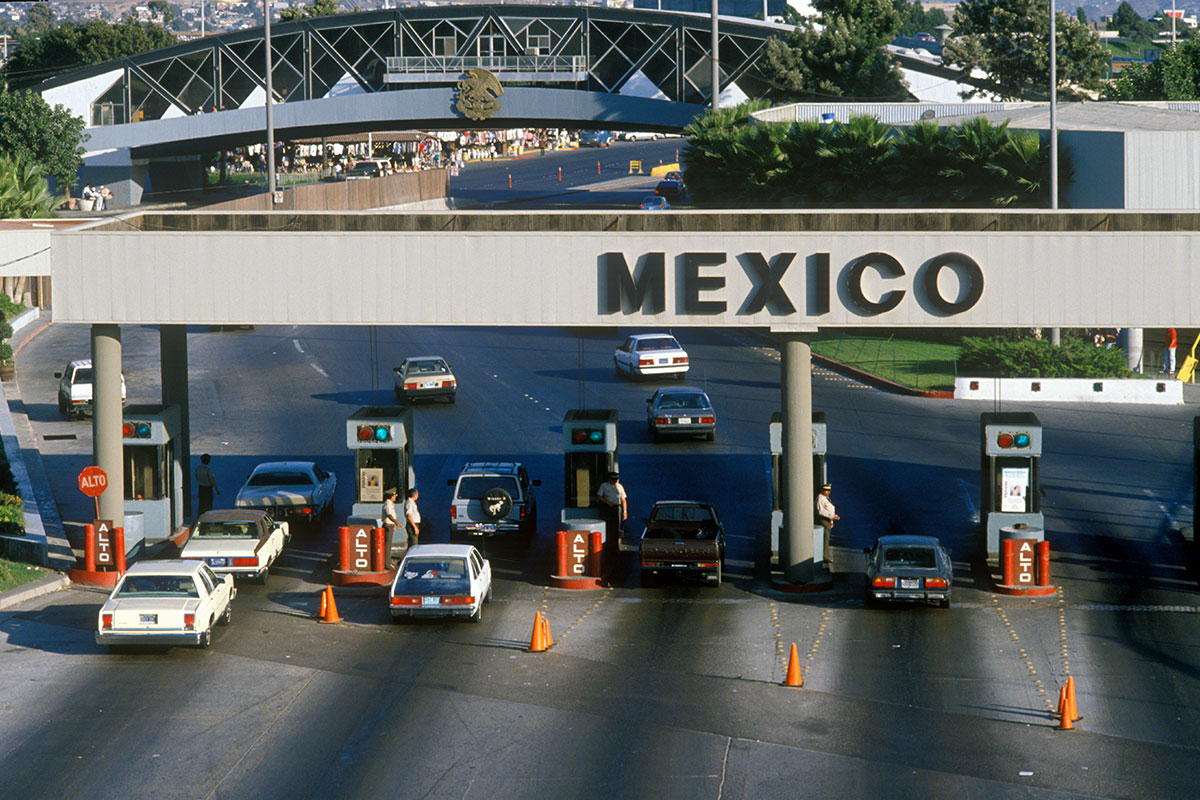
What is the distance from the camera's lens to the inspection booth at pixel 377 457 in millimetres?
32719

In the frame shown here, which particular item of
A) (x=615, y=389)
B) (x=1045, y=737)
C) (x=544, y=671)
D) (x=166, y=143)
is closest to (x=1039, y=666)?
(x=1045, y=737)

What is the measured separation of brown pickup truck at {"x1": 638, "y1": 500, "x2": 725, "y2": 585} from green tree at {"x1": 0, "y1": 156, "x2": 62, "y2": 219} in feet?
141

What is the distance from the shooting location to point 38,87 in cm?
10325

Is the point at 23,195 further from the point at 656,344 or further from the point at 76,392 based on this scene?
the point at 656,344

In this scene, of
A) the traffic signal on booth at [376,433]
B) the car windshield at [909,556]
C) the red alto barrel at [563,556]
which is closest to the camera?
the car windshield at [909,556]

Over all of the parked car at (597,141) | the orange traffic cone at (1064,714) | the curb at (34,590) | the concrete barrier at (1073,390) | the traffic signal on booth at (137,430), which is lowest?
the orange traffic cone at (1064,714)

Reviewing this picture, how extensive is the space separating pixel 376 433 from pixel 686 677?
11.1 meters

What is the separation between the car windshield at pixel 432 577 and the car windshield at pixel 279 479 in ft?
29.0

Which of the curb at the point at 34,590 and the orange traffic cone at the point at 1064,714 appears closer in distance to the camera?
the orange traffic cone at the point at 1064,714

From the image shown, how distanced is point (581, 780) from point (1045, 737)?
6.35 m

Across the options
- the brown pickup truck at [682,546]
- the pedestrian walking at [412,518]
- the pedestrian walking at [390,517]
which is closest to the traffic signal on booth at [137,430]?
the pedestrian walking at [390,517]

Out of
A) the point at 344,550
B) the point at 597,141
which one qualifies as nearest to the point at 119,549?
the point at 344,550

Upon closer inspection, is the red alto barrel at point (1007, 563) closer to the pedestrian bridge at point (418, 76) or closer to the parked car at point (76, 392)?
the parked car at point (76, 392)

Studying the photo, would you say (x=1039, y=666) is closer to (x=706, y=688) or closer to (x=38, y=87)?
(x=706, y=688)
